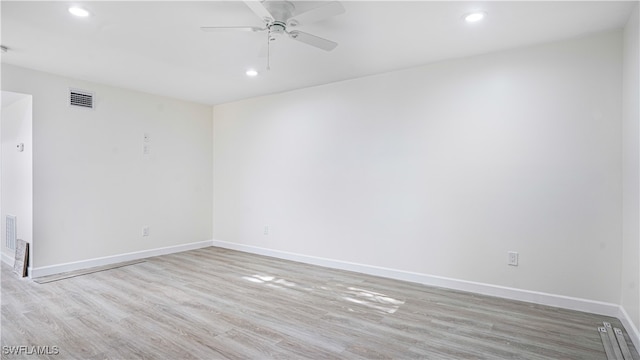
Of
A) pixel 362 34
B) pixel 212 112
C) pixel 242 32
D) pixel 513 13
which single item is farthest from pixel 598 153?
pixel 212 112

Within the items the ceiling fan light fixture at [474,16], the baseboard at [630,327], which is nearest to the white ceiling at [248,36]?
the ceiling fan light fixture at [474,16]

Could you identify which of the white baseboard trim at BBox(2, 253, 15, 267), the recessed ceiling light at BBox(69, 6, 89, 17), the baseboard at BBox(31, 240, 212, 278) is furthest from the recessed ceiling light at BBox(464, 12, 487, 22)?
the white baseboard trim at BBox(2, 253, 15, 267)

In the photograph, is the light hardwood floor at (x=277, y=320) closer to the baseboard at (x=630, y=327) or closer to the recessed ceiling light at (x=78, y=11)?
the baseboard at (x=630, y=327)

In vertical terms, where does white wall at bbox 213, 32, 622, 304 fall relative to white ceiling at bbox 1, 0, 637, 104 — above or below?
below

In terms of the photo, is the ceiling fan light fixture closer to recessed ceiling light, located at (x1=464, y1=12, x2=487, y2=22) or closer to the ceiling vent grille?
recessed ceiling light, located at (x1=464, y1=12, x2=487, y2=22)

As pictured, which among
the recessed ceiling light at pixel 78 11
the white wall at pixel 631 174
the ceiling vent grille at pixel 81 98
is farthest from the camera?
the ceiling vent grille at pixel 81 98

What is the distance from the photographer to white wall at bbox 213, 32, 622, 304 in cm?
294

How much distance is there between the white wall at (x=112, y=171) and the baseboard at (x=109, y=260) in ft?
0.20

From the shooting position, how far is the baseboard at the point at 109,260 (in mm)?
3979

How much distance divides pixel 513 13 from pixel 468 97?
1044mm

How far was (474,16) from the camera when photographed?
2.60 m

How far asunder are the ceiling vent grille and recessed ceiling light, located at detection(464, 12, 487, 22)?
4509 millimetres

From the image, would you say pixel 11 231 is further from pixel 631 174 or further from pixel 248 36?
pixel 631 174

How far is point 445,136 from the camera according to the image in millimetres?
3656
